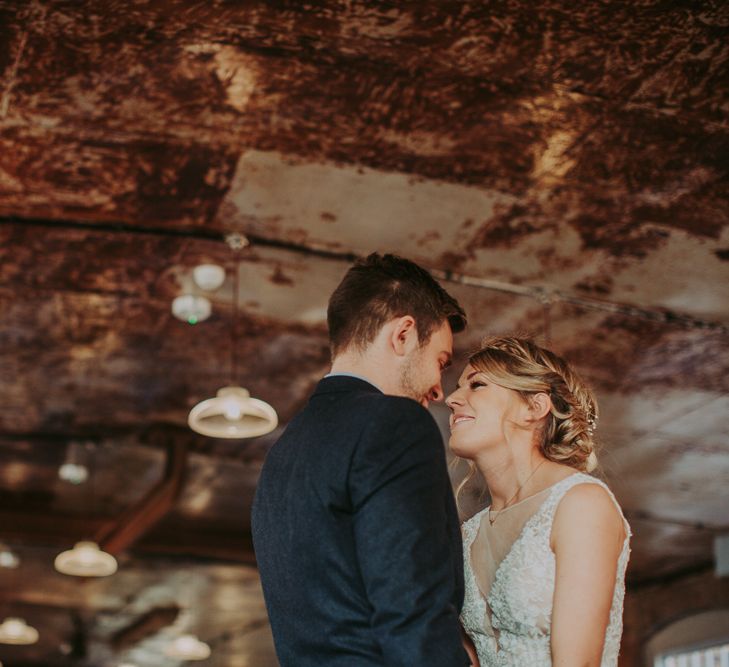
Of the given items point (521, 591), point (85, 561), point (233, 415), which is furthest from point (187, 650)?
point (521, 591)

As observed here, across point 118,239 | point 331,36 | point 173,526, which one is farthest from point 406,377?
point 173,526

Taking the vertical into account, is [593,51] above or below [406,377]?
above

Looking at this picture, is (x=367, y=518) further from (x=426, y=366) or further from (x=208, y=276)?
(x=208, y=276)

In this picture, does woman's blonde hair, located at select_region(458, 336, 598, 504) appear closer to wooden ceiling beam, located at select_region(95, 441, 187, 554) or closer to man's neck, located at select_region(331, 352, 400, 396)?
man's neck, located at select_region(331, 352, 400, 396)

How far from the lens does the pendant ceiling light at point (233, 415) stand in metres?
5.79

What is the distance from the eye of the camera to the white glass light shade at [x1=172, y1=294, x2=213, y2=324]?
253 inches

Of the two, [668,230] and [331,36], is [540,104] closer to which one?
[331,36]

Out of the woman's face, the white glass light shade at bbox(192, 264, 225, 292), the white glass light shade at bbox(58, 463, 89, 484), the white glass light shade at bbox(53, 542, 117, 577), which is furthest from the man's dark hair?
the white glass light shade at bbox(58, 463, 89, 484)

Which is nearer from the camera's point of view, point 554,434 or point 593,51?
point 554,434

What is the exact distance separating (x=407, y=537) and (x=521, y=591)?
732mm

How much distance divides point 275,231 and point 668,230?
2.02m

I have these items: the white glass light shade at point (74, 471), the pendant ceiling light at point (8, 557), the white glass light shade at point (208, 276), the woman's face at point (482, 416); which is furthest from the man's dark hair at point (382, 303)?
the pendant ceiling light at point (8, 557)

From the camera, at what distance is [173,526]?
1185 centimetres

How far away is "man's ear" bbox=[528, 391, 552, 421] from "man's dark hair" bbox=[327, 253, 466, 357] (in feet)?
1.83
